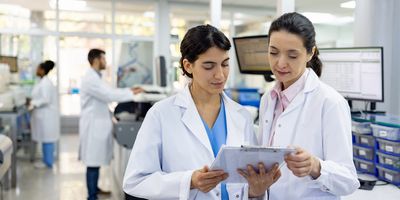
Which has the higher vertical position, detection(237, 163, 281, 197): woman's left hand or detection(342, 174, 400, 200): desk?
detection(237, 163, 281, 197): woman's left hand

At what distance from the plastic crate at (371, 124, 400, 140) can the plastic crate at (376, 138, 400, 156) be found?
26 millimetres

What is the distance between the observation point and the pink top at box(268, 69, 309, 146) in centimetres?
130

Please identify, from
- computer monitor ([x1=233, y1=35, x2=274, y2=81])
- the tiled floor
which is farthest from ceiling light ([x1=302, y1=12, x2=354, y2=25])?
computer monitor ([x1=233, y1=35, x2=274, y2=81])

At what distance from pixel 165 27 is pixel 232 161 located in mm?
7055

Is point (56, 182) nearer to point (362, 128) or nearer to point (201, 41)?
point (362, 128)

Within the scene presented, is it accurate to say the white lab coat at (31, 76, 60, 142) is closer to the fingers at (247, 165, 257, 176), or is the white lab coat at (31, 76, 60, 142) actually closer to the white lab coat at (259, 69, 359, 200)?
the white lab coat at (259, 69, 359, 200)

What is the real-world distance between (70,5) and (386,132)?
7113 mm

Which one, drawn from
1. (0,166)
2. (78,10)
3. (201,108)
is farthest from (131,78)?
(201,108)

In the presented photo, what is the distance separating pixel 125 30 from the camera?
7.88m

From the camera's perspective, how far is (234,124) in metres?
1.29

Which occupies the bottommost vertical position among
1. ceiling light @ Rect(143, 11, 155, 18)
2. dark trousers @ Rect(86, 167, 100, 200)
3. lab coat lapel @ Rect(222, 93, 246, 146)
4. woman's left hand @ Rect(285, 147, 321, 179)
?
dark trousers @ Rect(86, 167, 100, 200)

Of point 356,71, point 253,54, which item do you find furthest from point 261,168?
point 253,54

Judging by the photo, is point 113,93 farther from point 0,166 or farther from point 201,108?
point 201,108

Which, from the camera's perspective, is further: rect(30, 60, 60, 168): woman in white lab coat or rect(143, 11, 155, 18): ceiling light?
rect(143, 11, 155, 18): ceiling light
